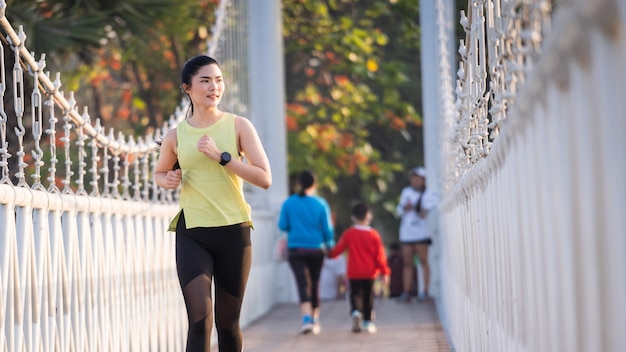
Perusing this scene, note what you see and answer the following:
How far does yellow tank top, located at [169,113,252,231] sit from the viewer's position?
206 inches

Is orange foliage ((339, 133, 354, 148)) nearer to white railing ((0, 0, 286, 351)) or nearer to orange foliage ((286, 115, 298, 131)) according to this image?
orange foliage ((286, 115, 298, 131))

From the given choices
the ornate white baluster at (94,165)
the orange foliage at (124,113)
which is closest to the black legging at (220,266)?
the ornate white baluster at (94,165)

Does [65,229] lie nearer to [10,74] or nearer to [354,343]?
[354,343]

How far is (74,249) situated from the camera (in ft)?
18.9

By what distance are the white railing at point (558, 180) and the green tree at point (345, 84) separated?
14.0 meters

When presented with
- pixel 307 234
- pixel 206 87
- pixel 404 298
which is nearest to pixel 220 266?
pixel 206 87

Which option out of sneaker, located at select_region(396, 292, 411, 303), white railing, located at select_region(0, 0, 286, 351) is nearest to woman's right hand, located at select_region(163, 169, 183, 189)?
white railing, located at select_region(0, 0, 286, 351)

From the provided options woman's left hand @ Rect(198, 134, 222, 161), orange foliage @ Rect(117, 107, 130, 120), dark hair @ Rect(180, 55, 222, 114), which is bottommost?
woman's left hand @ Rect(198, 134, 222, 161)

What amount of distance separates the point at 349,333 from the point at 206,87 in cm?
563

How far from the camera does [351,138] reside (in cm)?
2158

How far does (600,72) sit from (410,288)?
12715mm

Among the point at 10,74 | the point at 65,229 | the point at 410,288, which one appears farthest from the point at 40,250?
the point at 410,288

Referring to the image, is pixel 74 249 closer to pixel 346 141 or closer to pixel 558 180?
pixel 558 180

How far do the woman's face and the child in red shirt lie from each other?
5381mm
